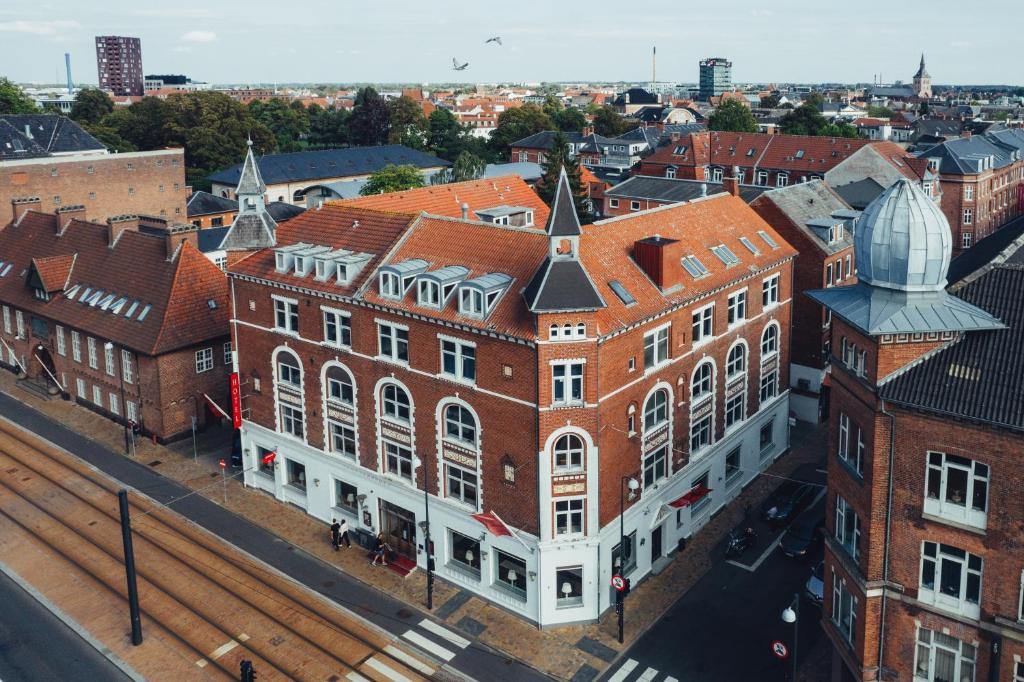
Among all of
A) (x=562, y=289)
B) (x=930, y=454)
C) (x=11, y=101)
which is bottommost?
(x=930, y=454)

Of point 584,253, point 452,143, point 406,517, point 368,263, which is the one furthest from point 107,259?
point 452,143

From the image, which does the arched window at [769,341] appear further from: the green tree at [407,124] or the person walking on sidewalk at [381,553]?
the green tree at [407,124]

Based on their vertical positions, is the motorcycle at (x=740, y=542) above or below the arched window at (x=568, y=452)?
below

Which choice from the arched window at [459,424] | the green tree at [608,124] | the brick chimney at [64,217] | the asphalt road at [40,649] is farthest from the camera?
the green tree at [608,124]

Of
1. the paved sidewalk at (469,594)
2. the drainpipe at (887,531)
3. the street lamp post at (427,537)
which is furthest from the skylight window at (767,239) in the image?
the drainpipe at (887,531)

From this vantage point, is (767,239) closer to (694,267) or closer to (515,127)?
(694,267)

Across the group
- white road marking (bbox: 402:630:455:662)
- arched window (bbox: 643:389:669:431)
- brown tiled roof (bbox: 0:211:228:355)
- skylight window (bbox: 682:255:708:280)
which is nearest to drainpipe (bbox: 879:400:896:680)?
arched window (bbox: 643:389:669:431)

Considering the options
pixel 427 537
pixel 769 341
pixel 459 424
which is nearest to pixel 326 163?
pixel 769 341

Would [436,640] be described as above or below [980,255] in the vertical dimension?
below
